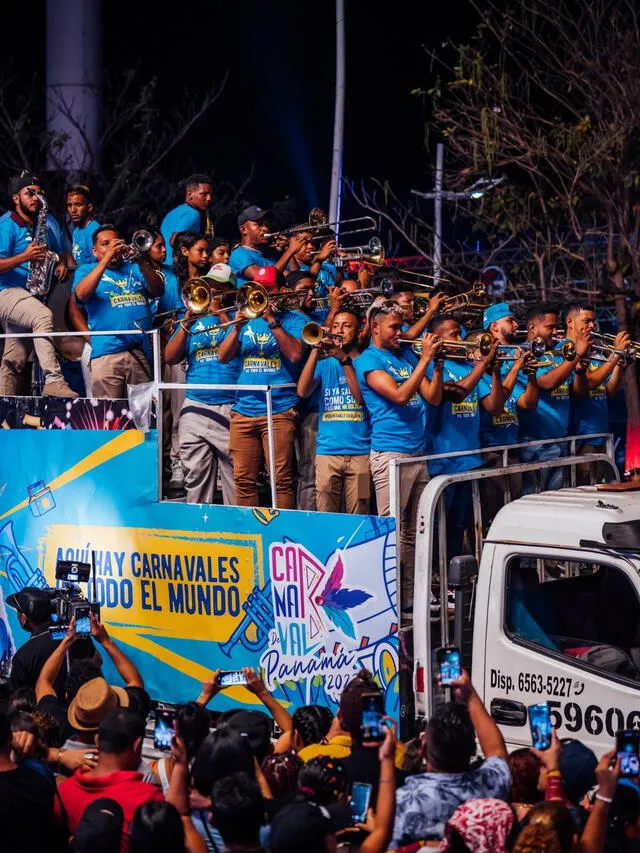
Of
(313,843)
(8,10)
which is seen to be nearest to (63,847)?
(313,843)

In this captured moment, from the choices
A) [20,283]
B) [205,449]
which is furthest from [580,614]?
[20,283]

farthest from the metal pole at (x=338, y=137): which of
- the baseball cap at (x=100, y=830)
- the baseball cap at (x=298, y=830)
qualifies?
the baseball cap at (x=298, y=830)

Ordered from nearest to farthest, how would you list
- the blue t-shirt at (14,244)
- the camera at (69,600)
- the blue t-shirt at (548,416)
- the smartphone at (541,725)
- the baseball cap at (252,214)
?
the smartphone at (541,725) < the camera at (69,600) < the blue t-shirt at (548,416) < the baseball cap at (252,214) < the blue t-shirt at (14,244)

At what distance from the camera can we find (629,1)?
13953 mm

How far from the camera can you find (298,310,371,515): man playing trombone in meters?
9.24

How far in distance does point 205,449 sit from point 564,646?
3500 millimetres

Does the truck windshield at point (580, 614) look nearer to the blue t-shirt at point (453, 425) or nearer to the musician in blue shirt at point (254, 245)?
the blue t-shirt at point (453, 425)

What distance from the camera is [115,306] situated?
1086cm

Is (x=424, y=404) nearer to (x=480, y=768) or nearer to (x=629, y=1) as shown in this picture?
(x=480, y=768)

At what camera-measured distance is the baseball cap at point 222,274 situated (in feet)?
34.0

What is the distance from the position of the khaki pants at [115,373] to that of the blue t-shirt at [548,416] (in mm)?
2992

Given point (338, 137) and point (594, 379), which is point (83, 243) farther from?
point (338, 137)

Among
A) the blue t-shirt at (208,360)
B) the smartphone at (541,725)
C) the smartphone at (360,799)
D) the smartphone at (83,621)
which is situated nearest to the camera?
the smartphone at (360,799)

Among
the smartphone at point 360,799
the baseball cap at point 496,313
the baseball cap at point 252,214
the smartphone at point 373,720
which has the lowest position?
the smartphone at point 360,799
